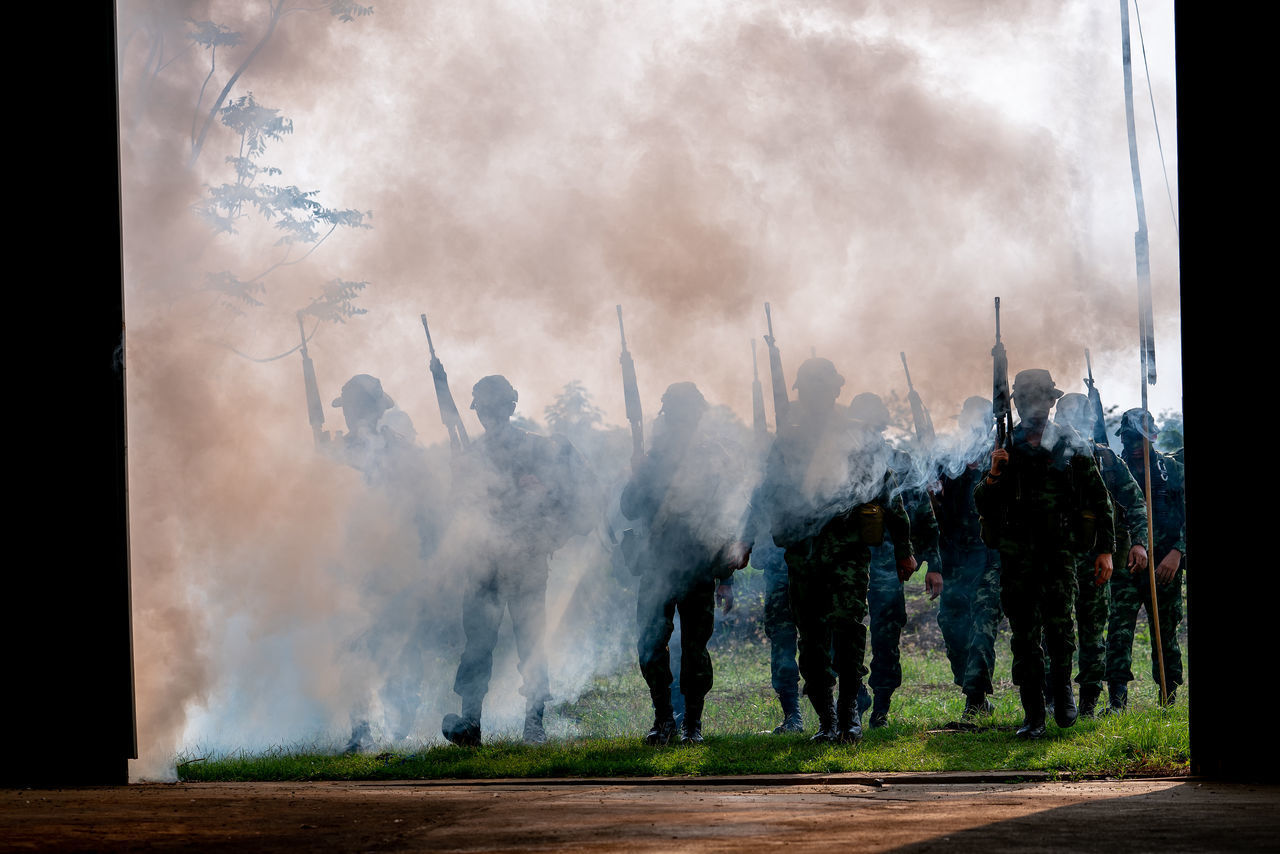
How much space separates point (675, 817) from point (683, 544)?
3175mm

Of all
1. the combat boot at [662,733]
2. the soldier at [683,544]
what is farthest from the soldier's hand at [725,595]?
the combat boot at [662,733]

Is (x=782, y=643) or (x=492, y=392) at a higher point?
(x=492, y=392)

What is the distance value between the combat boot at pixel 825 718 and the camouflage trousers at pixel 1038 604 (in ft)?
3.39

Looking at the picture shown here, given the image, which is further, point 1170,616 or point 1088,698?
point 1170,616

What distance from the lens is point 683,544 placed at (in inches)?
282

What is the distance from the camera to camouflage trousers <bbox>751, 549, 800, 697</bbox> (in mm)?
7816

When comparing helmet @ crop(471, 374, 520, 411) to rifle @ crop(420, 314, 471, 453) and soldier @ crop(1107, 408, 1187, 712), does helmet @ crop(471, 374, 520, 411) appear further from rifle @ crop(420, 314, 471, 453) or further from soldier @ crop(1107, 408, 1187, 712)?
soldier @ crop(1107, 408, 1187, 712)

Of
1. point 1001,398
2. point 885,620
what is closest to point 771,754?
point 885,620

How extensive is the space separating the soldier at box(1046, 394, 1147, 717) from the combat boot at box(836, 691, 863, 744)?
1.70 meters

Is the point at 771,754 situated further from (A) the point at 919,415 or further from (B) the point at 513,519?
(A) the point at 919,415

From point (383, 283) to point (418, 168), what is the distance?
3.11 ft

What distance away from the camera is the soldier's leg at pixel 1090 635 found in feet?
24.5

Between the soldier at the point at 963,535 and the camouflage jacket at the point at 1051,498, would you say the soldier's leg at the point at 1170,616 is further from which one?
the camouflage jacket at the point at 1051,498

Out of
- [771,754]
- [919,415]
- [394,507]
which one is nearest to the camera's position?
[771,754]
